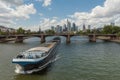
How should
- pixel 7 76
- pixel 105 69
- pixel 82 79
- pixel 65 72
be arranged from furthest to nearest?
pixel 105 69 < pixel 65 72 < pixel 7 76 < pixel 82 79

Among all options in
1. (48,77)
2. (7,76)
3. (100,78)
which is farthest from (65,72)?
(7,76)

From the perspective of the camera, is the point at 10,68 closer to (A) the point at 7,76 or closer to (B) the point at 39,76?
(A) the point at 7,76

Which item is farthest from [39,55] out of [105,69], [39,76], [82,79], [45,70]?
[105,69]

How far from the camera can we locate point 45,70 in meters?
44.1

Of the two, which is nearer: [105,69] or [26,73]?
[26,73]

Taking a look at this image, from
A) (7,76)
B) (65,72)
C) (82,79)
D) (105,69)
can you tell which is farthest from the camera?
(105,69)

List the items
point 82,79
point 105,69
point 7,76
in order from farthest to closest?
point 105,69 → point 7,76 → point 82,79

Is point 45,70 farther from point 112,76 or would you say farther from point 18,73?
point 112,76

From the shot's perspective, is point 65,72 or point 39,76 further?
point 65,72

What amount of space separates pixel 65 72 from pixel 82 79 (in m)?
6.06

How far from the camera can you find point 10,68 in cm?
4606

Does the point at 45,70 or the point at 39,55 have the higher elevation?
the point at 39,55

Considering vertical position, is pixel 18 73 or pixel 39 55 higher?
pixel 39 55

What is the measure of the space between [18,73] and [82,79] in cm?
1303
